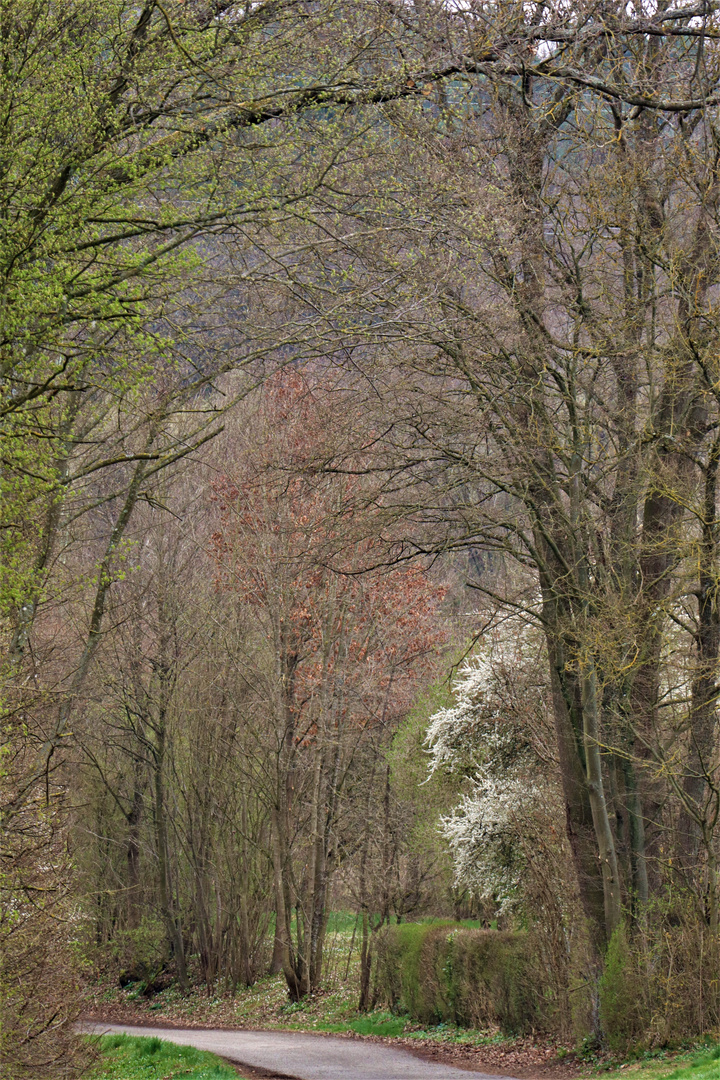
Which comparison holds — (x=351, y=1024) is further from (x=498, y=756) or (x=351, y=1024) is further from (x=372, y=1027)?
(x=498, y=756)

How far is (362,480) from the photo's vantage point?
17125 mm

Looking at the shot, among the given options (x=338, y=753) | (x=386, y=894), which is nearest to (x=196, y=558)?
(x=338, y=753)

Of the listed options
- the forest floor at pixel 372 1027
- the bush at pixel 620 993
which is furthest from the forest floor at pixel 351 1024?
the bush at pixel 620 993

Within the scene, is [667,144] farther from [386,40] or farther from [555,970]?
[555,970]

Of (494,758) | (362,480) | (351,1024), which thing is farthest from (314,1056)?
(362,480)

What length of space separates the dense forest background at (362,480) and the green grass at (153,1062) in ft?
4.25

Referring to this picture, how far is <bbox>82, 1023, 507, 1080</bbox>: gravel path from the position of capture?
12711 millimetres

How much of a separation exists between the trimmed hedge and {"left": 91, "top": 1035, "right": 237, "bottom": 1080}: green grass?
4.61 meters

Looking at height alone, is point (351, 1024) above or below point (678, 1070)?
below

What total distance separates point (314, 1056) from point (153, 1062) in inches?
98.0

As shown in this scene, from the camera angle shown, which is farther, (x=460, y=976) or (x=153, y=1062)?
(x=460, y=976)

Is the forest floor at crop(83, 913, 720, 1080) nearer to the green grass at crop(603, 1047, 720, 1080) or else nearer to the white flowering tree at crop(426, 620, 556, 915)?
the green grass at crop(603, 1047, 720, 1080)

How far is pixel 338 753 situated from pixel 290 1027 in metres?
5.06

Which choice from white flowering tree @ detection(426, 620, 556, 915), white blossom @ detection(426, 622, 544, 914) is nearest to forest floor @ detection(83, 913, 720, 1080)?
white flowering tree @ detection(426, 620, 556, 915)
